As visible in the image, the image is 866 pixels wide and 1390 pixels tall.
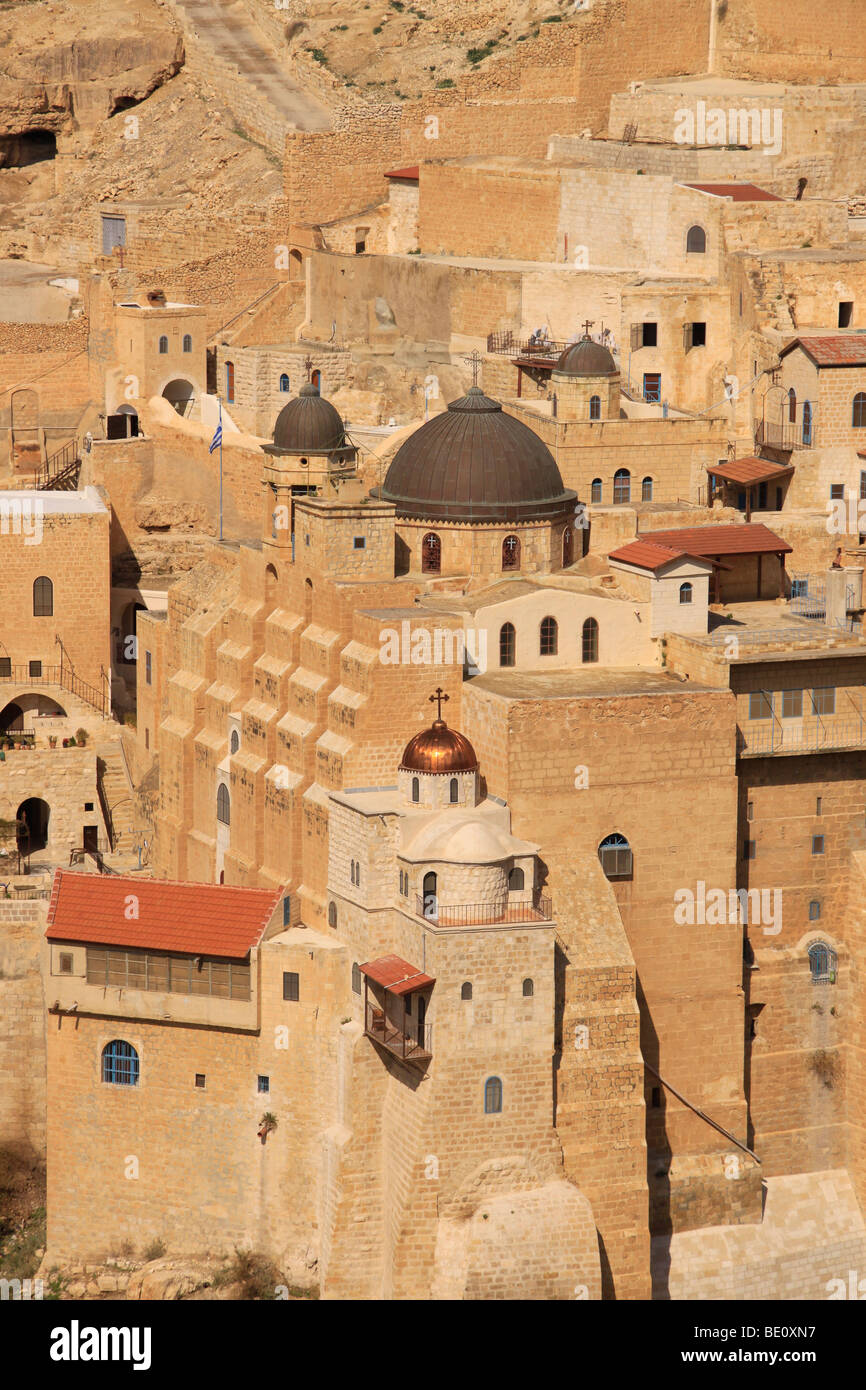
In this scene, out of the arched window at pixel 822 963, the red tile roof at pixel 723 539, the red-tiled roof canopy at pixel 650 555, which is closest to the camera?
the red-tiled roof canopy at pixel 650 555

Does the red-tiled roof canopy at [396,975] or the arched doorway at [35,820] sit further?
the arched doorway at [35,820]

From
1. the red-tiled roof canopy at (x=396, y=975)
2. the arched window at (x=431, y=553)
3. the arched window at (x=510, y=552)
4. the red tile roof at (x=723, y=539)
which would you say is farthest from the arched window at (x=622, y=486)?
the red-tiled roof canopy at (x=396, y=975)

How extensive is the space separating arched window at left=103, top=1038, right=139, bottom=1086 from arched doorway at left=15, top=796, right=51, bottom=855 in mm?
12916

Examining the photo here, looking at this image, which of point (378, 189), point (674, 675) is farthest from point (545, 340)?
point (674, 675)

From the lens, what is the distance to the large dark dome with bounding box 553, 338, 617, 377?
250 ft

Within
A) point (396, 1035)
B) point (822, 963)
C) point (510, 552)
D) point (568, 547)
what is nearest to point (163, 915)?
point (396, 1035)

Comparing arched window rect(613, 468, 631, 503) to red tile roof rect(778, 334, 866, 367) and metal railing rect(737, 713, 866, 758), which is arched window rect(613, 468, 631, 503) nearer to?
red tile roof rect(778, 334, 866, 367)

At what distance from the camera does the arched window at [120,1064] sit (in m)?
64.4

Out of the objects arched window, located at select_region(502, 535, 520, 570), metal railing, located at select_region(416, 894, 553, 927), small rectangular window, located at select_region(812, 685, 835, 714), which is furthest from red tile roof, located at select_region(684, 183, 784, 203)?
metal railing, located at select_region(416, 894, 553, 927)

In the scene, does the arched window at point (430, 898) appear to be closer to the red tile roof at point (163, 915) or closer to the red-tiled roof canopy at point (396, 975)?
the red-tiled roof canopy at point (396, 975)

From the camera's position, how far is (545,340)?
81250 mm

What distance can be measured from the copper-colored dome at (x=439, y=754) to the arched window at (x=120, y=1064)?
342 inches
